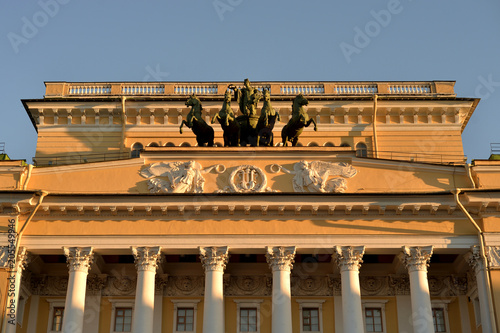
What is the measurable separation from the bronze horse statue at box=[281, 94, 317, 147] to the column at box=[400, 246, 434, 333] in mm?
5546

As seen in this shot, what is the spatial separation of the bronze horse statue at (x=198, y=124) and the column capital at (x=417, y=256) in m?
7.56

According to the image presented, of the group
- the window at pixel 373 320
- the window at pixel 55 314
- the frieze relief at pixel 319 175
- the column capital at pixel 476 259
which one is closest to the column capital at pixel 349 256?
the frieze relief at pixel 319 175

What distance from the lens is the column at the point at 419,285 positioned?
2528 cm

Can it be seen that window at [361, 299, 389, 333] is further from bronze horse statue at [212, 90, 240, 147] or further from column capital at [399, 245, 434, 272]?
bronze horse statue at [212, 90, 240, 147]

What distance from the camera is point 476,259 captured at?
26141 mm

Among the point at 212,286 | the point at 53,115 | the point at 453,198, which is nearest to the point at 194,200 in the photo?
the point at 212,286

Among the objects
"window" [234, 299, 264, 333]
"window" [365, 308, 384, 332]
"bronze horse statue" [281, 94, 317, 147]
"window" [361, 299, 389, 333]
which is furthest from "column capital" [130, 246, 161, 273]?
"window" [365, 308, 384, 332]

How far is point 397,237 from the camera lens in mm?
26406

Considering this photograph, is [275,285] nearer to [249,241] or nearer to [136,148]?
[249,241]

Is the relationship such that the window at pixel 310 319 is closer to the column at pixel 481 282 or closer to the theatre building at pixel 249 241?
the theatre building at pixel 249 241

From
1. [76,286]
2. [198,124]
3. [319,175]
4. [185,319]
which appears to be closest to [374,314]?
[319,175]

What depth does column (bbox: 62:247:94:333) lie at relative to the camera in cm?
2536

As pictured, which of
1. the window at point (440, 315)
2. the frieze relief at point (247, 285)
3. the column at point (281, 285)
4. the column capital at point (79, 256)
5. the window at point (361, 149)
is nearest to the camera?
the column at point (281, 285)

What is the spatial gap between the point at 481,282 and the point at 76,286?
39.3 ft
